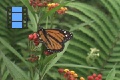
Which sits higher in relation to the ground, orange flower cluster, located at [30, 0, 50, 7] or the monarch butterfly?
orange flower cluster, located at [30, 0, 50, 7]

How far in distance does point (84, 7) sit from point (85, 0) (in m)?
0.54

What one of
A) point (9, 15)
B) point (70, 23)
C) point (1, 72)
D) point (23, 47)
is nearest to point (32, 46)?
point (9, 15)

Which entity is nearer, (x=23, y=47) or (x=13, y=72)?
(x=13, y=72)

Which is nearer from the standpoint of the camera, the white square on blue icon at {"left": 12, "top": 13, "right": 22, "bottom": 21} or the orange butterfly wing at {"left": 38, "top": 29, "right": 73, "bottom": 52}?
the orange butterfly wing at {"left": 38, "top": 29, "right": 73, "bottom": 52}

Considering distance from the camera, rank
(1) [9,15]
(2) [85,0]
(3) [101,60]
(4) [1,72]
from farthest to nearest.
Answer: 1. (2) [85,0]
2. (3) [101,60]
3. (4) [1,72]
4. (1) [9,15]

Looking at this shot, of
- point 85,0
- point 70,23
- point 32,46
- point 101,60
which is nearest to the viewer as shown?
point 32,46

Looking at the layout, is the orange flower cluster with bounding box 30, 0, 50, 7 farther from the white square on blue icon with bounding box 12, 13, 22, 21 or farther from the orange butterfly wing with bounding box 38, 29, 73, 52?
the white square on blue icon with bounding box 12, 13, 22, 21

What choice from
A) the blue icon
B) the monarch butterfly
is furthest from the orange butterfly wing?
the blue icon

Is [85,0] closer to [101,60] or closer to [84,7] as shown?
[84,7]

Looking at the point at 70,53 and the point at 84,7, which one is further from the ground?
the point at 84,7

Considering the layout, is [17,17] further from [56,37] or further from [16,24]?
[56,37]

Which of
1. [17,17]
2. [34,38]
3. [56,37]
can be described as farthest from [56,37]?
[17,17]

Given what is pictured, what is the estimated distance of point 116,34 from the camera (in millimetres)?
2742

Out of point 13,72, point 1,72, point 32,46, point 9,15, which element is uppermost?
point 9,15
